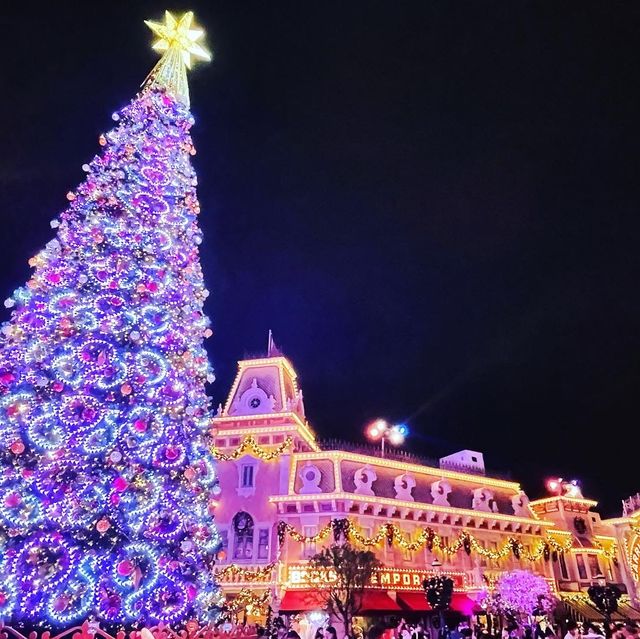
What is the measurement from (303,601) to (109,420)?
54.6 ft

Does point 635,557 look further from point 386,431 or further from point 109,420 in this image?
point 109,420

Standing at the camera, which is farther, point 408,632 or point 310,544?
point 310,544

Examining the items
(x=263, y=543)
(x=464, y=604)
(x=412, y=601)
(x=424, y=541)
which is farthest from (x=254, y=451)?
(x=464, y=604)

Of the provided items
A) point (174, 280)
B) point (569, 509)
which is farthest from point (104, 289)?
point (569, 509)

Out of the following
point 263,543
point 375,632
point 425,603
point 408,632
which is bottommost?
point 408,632

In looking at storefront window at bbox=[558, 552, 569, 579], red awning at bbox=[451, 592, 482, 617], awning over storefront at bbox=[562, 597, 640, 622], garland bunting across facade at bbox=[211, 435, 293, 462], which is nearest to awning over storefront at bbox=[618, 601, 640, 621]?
awning over storefront at bbox=[562, 597, 640, 622]

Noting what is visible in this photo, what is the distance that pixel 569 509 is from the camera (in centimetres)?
3966

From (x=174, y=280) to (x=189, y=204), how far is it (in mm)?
3187

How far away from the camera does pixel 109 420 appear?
1109 cm

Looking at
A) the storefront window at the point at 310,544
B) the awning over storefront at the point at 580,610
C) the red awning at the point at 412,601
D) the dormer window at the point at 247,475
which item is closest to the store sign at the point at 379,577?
the red awning at the point at 412,601

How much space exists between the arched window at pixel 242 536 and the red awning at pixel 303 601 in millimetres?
2935

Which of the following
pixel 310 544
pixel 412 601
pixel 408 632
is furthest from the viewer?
pixel 310 544

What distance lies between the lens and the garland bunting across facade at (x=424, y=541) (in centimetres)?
2589

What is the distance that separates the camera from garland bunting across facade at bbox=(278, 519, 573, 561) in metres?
25.9
